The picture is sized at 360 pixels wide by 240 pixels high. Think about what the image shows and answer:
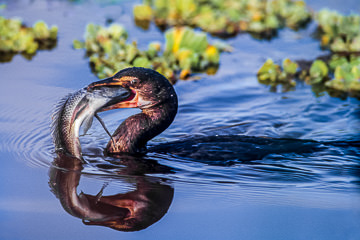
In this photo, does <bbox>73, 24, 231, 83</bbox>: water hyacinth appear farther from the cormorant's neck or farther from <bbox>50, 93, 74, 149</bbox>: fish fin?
<bbox>50, 93, 74, 149</bbox>: fish fin

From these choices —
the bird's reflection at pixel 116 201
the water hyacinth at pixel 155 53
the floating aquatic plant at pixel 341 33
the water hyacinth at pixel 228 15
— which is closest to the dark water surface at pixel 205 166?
the bird's reflection at pixel 116 201

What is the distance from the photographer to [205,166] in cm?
419

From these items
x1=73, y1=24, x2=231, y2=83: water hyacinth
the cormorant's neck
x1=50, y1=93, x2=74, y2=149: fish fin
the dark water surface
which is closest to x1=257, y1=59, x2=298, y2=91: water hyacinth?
the dark water surface

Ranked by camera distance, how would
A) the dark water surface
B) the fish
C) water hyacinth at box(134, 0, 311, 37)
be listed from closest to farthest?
the dark water surface → the fish → water hyacinth at box(134, 0, 311, 37)

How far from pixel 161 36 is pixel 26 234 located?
493cm

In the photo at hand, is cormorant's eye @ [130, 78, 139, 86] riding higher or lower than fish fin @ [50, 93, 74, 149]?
higher

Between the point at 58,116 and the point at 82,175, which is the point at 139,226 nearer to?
the point at 82,175

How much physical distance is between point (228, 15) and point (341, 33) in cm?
180

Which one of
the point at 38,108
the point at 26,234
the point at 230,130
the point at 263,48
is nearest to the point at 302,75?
the point at 263,48

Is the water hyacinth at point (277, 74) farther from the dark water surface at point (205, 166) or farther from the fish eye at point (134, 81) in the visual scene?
the fish eye at point (134, 81)

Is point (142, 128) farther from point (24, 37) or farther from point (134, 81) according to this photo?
point (24, 37)

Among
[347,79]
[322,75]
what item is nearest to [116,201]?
[347,79]

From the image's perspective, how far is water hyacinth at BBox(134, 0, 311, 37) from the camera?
825 centimetres

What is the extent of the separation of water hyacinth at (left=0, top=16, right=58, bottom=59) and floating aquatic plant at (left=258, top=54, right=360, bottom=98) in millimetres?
2700
